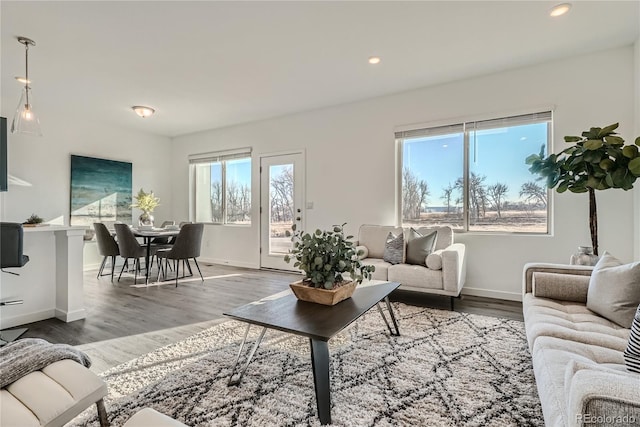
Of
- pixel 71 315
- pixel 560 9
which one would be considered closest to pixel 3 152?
pixel 71 315

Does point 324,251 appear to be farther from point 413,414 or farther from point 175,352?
point 175,352

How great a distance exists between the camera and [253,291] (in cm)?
395

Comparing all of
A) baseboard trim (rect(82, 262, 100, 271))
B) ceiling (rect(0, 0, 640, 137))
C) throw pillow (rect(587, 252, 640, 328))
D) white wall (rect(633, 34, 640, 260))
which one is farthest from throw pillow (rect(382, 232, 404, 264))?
baseboard trim (rect(82, 262, 100, 271))

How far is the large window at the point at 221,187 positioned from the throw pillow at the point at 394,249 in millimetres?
3037

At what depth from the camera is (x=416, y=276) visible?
3252mm

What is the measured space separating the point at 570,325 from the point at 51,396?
2429mm

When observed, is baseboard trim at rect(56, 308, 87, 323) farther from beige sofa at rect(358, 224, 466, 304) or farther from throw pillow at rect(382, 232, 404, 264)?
throw pillow at rect(382, 232, 404, 264)

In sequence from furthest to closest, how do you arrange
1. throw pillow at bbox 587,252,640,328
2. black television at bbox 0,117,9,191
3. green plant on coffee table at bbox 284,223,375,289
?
black television at bbox 0,117,9,191 → green plant on coffee table at bbox 284,223,375,289 → throw pillow at bbox 587,252,640,328

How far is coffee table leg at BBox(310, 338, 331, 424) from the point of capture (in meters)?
1.49

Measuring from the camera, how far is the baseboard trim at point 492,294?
3.54 m

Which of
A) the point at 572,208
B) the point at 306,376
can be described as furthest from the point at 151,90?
the point at 572,208

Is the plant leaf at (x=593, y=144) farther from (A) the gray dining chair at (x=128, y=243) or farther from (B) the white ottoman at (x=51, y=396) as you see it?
(A) the gray dining chair at (x=128, y=243)

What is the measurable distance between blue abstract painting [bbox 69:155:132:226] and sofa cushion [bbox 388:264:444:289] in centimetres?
536

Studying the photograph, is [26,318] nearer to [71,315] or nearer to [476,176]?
[71,315]
